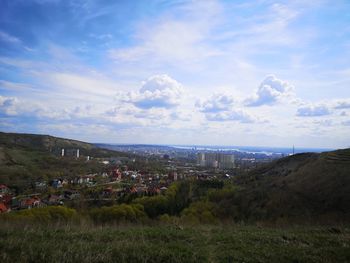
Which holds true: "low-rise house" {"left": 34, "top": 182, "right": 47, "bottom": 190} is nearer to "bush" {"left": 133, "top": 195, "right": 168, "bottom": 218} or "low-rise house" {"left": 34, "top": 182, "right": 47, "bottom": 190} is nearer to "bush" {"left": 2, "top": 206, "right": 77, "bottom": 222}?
"bush" {"left": 133, "top": 195, "right": 168, "bottom": 218}

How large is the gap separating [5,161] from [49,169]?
12813 mm

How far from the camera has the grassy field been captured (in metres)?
4.97

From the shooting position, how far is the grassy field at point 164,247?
4969 mm

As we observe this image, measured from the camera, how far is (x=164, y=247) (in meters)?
5.90

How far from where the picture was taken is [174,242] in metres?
6.47

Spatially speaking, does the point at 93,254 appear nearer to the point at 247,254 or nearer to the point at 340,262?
the point at 247,254

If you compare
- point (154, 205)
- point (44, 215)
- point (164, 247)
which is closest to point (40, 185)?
point (154, 205)

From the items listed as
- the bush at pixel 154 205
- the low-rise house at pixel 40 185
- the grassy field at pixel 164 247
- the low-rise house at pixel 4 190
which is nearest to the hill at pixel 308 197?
the bush at pixel 154 205

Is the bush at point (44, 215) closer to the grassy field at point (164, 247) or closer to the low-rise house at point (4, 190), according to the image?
the grassy field at point (164, 247)

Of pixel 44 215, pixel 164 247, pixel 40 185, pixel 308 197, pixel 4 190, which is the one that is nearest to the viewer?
pixel 164 247

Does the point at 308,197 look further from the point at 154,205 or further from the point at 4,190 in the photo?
the point at 4,190

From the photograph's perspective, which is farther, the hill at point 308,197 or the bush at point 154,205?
the bush at point 154,205

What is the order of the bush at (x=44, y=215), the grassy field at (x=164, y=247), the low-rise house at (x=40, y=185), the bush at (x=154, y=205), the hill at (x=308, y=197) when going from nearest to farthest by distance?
the grassy field at (x=164, y=247), the bush at (x=44, y=215), the hill at (x=308, y=197), the bush at (x=154, y=205), the low-rise house at (x=40, y=185)

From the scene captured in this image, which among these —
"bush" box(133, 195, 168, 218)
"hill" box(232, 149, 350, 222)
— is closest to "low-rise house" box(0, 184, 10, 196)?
"bush" box(133, 195, 168, 218)
